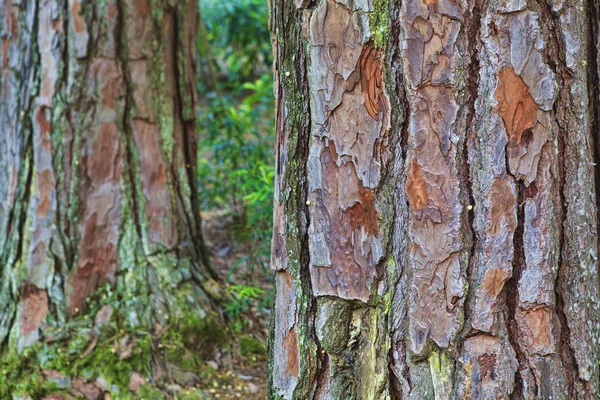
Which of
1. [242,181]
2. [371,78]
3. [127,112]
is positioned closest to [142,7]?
[127,112]

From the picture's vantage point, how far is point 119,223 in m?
3.08

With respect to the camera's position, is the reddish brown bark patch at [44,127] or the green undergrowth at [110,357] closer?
the green undergrowth at [110,357]

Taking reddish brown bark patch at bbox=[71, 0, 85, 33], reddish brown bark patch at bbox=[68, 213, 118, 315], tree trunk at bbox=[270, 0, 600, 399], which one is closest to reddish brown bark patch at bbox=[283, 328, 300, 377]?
tree trunk at bbox=[270, 0, 600, 399]

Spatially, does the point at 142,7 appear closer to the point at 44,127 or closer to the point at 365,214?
the point at 44,127

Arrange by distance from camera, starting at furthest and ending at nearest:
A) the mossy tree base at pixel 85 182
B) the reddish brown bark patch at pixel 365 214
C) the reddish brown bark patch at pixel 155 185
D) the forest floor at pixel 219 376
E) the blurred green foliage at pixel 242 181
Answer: the blurred green foliage at pixel 242 181, the reddish brown bark patch at pixel 155 185, the mossy tree base at pixel 85 182, the forest floor at pixel 219 376, the reddish brown bark patch at pixel 365 214

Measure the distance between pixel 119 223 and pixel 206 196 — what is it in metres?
1.36

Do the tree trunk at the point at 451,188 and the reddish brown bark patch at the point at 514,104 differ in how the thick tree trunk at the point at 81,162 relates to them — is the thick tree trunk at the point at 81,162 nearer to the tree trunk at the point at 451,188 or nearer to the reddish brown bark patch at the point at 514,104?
the tree trunk at the point at 451,188

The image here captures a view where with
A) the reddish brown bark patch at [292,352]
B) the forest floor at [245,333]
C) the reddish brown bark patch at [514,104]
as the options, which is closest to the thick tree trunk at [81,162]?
the forest floor at [245,333]

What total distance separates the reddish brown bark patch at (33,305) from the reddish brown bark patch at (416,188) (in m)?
2.12

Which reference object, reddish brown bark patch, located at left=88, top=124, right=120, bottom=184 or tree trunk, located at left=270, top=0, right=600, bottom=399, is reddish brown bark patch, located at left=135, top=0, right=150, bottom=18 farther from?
tree trunk, located at left=270, top=0, right=600, bottom=399

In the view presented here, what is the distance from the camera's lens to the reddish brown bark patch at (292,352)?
1.69 meters

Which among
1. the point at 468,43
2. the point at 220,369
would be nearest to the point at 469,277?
the point at 468,43

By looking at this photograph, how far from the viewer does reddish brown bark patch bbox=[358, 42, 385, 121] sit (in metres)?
1.49

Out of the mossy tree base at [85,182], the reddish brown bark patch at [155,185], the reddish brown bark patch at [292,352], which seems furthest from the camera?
the reddish brown bark patch at [155,185]
